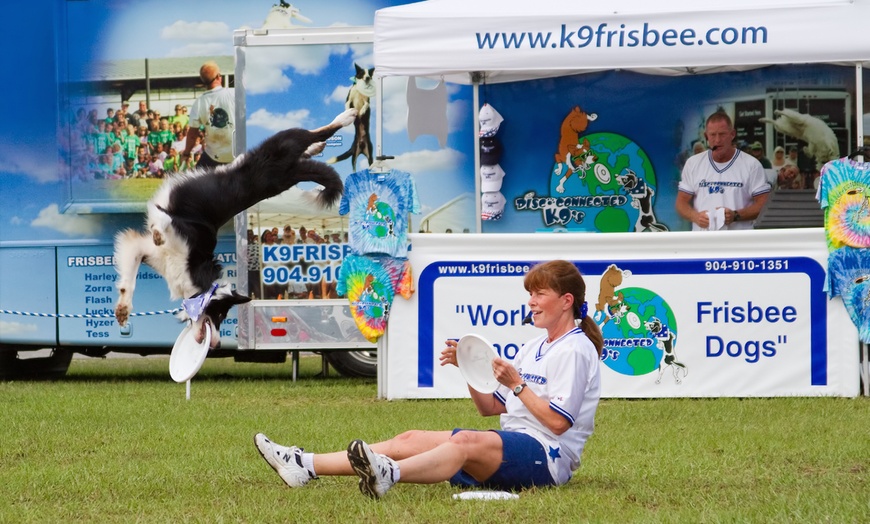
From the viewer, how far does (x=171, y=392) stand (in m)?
11.5

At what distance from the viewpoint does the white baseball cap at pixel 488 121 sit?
1225 cm

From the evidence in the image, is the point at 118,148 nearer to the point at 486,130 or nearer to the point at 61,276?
the point at 61,276

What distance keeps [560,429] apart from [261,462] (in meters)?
2.05

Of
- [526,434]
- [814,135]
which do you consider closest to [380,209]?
[814,135]

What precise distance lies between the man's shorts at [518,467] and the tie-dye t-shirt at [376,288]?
460 cm

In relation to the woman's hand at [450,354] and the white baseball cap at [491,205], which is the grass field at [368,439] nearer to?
the woman's hand at [450,354]

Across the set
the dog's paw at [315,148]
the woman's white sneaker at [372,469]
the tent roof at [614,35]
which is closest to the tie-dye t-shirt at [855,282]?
the tent roof at [614,35]

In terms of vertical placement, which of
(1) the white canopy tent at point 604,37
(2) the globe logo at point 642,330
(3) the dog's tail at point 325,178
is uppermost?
(1) the white canopy tent at point 604,37

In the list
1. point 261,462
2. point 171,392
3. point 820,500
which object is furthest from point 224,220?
point 820,500

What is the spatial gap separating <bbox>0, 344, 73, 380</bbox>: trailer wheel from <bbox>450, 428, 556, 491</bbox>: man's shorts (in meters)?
8.99

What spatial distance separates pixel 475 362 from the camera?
576 cm

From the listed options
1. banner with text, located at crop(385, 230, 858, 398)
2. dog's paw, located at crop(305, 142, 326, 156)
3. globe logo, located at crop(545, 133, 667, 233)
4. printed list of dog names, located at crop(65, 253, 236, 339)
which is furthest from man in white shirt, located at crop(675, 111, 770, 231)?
printed list of dog names, located at crop(65, 253, 236, 339)

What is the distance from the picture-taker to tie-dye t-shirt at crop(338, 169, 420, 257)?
33.7ft

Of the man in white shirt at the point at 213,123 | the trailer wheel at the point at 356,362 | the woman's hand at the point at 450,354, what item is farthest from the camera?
the trailer wheel at the point at 356,362
